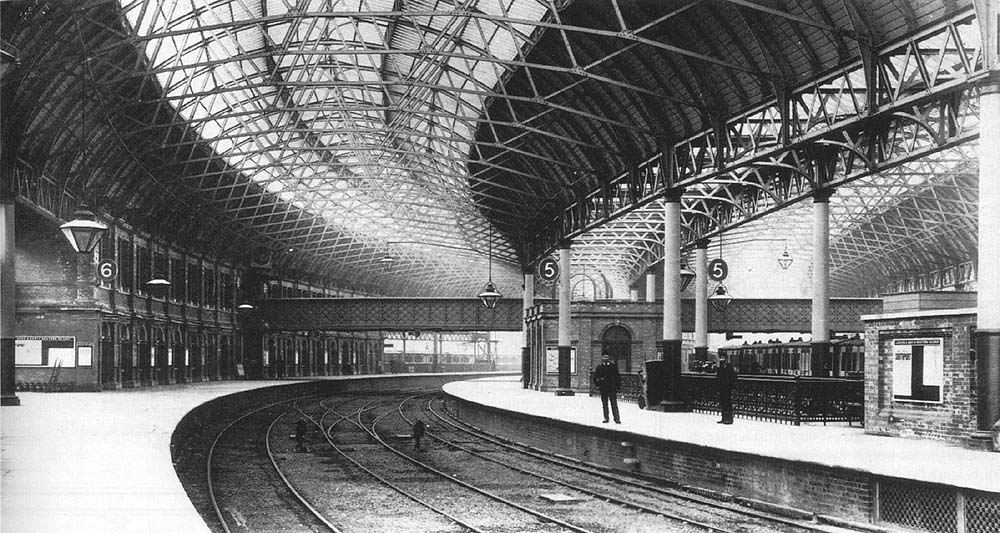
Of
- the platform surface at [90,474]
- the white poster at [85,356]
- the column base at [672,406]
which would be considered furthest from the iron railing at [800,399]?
the white poster at [85,356]

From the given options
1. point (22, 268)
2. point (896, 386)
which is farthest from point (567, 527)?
point (22, 268)

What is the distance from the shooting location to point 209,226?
161 ft

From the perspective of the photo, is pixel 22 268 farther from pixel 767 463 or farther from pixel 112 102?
pixel 767 463

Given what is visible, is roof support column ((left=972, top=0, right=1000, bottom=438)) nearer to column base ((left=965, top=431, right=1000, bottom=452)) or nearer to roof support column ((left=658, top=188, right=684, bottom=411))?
column base ((left=965, top=431, right=1000, bottom=452))

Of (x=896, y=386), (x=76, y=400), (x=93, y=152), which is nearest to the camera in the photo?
(x=896, y=386)

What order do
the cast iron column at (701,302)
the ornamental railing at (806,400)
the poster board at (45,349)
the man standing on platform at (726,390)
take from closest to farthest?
the man standing on platform at (726,390)
the ornamental railing at (806,400)
the poster board at (45,349)
the cast iron column at (701,302)

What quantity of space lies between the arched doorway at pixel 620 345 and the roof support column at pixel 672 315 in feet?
47.9

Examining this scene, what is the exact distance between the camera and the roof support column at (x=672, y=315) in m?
24.8

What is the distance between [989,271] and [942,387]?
7.59 feet

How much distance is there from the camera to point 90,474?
12117 millimetres

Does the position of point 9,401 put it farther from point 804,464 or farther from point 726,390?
point 804,464

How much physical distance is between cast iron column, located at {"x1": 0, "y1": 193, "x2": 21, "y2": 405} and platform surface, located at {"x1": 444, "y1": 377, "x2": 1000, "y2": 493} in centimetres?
1194

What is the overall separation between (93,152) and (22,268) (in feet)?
17.0

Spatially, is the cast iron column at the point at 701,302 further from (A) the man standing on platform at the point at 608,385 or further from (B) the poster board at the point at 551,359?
(A) the man standing on platform at the point at 608,385
